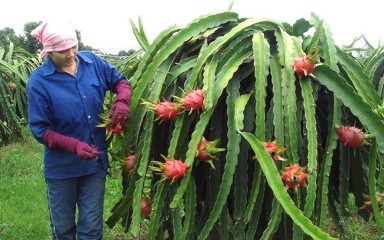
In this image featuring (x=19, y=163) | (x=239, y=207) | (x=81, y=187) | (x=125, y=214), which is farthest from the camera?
(x=19, y=163)

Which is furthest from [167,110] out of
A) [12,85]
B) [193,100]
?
[12,85]

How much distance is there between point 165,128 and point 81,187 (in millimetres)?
794

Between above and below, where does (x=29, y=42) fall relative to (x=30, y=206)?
below

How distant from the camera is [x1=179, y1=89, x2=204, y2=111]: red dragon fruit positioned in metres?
1.96

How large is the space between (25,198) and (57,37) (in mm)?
2690

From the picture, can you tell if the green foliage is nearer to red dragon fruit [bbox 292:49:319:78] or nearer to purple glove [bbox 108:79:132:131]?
purple glove [bbox 108:79:132:131]

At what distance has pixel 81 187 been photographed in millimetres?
2793

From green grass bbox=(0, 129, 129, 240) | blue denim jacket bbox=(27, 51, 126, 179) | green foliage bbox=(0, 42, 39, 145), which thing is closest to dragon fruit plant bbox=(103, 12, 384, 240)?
blue denim jacket bbox=(27, 51, 126, 179)

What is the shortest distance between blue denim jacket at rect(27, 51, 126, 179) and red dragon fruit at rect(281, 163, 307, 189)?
3.95 ft

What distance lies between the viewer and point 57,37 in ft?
8.22

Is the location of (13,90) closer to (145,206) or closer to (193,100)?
(145,206)

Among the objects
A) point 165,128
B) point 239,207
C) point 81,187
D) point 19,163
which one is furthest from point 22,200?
point 239,207

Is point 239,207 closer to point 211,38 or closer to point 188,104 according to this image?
point 188,104

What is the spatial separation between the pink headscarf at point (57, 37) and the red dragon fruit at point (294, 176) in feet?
4.40
